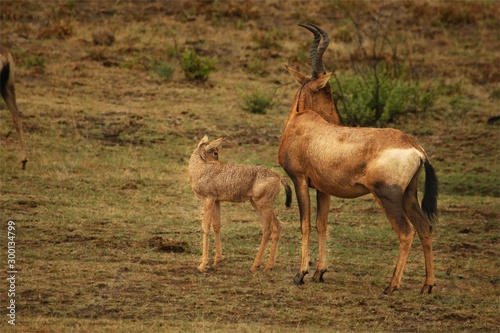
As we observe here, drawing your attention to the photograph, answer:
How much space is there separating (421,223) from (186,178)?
Answer: 518 cm

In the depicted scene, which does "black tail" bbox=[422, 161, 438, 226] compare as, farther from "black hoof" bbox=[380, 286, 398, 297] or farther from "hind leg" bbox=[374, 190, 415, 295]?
"black hoof" bbox=[380, 286, 398, 297]

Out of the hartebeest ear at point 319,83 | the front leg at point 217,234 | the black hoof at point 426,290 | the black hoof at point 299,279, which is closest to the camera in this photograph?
the black hoof at point 426,290

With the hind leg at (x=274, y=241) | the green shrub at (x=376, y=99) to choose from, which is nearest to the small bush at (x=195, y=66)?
the green shrub at (x=376, y=99)

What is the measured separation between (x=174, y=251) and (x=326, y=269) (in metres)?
1.59

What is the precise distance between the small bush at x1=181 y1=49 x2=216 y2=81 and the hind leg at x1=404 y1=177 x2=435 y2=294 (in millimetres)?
9824

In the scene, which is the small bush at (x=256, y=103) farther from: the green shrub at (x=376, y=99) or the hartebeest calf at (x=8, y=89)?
the hartebeest calf at (x=8, y=89)

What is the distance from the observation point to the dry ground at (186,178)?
859 cm

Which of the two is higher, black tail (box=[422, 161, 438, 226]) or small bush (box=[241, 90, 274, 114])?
black tail (box=[422, 161, 438, 226])

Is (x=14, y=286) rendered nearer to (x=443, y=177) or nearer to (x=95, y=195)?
(x=95, y=195)

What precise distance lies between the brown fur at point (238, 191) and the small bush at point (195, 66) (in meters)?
8.85

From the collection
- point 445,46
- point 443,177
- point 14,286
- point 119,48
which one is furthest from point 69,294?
point 445,46

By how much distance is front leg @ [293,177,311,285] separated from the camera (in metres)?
9.34

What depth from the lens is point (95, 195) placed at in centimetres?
1259

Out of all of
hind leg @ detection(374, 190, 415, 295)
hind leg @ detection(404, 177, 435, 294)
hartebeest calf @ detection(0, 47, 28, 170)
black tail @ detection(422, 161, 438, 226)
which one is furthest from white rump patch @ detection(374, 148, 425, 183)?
hartebeest calf @ detection(0, 47, 28, 170)
